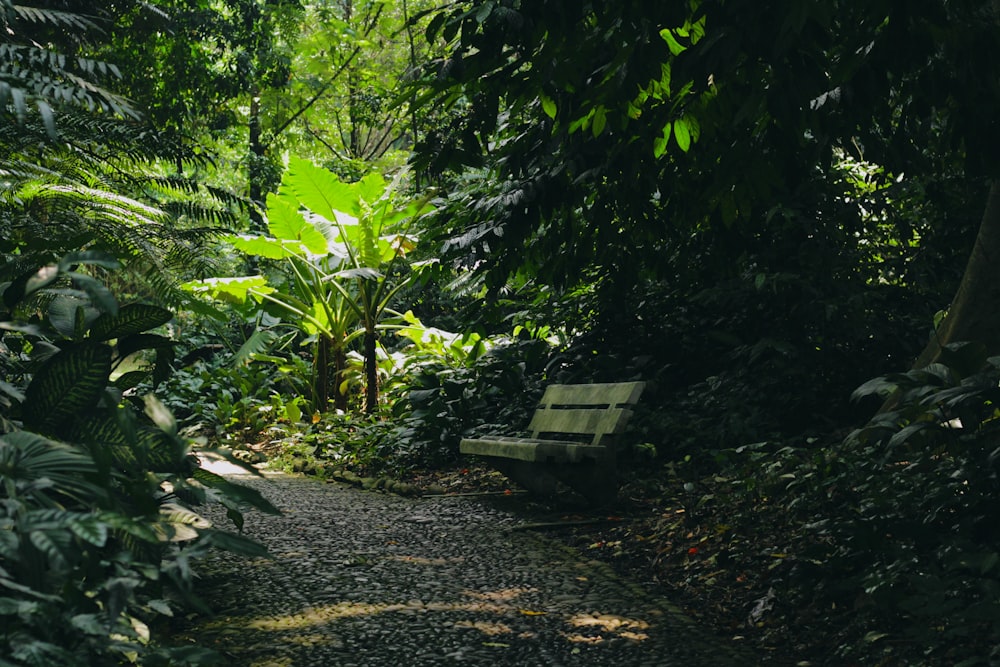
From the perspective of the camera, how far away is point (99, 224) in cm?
396

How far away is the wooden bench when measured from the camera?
5.20 meters

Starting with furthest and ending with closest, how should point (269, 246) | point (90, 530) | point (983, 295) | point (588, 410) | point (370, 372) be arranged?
point (269, 246)
point (370, 372)
point (588, 410)
point (983, 295)
point (90, 530)

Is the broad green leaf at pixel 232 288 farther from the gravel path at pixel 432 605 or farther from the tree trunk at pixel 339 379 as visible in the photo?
the gravel path at pixel 432 605

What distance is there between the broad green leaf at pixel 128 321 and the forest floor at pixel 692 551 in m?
2.18

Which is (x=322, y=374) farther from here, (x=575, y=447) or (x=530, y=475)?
(x=575, y=447)

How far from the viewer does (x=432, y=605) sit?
3766 millimetres

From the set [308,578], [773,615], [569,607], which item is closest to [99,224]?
[308,578]

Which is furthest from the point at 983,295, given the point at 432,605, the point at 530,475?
the point at 432,605

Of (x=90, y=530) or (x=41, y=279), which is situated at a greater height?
(x=41, y=279)

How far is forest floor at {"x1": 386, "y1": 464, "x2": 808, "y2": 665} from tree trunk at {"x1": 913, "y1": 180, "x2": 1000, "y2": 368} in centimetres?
154

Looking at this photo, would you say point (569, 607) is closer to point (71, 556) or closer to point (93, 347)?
point (93, 347)

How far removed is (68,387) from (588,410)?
3773 mm

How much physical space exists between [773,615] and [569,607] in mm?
773

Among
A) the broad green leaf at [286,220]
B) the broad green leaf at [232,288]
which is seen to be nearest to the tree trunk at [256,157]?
the broad green leaf at [232,288]
